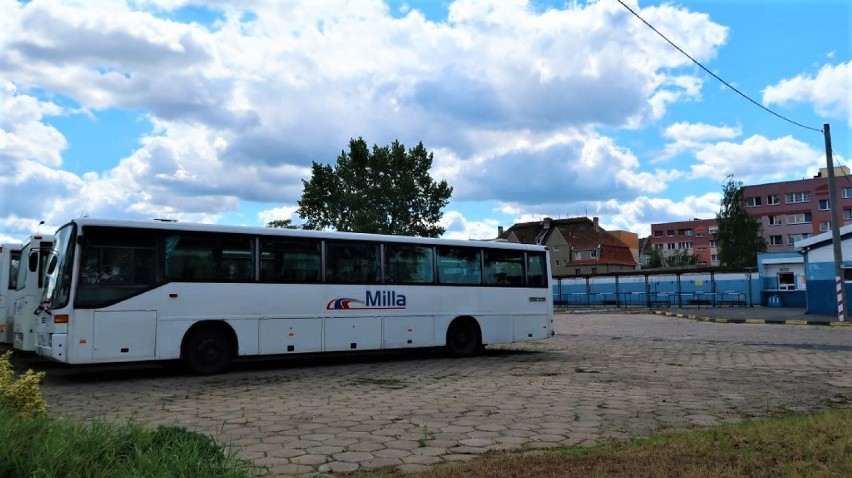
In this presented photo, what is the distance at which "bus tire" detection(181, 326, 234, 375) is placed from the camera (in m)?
12.9

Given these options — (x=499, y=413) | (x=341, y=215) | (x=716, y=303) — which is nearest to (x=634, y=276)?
(x=716, y=303)

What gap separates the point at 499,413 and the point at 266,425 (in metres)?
2.83

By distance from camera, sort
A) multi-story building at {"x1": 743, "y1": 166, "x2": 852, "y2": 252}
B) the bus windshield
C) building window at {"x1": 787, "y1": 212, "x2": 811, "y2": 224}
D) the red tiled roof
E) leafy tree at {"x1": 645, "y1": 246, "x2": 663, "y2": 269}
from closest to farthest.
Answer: the bus windshield, multi-story building at {"x1": 743, "y1": 166, "x2": 852, "y2": 252}, building window at {"x1": 787, "y1": 212, "x2": 811, "y2": 224}, the red tiled roof, leafy tree at {"x1": 645, "y1": 246, "x2": 663, "y2": 269}

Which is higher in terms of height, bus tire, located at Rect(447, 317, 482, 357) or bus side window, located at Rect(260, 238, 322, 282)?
bus side window, located at Rect(260, 238, 322, 282)

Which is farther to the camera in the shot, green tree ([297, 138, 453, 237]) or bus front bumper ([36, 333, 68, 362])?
green tree ([297, 138, 453, 237])

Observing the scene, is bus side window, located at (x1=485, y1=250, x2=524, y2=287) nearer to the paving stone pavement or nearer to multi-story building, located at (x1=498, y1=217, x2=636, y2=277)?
the paving stone pavement

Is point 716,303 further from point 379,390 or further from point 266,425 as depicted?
point 266,425

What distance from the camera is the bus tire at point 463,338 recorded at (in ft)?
55.7

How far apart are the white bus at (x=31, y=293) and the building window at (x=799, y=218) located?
9827 cm

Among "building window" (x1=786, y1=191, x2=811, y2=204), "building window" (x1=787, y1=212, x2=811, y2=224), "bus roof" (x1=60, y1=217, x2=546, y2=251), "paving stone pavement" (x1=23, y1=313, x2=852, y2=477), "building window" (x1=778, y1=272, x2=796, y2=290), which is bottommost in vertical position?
"paving stone pavement" (x1=23, y1=313, x2=852, y2=477)

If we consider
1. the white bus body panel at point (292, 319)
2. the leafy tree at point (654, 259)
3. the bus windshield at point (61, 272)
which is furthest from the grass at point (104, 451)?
the leafy tree at point (654, 259)

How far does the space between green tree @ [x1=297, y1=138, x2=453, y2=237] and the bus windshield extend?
2247 inches

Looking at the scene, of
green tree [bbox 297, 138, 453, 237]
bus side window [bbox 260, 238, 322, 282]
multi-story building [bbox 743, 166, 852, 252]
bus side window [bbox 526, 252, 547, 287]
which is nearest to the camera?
bus side window [bbox 260, 238, 322, 282]

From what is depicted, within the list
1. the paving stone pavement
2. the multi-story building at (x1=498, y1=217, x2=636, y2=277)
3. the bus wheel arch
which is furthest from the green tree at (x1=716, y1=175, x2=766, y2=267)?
the bus wheel arch
